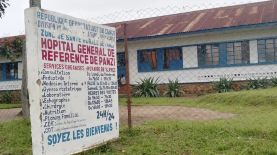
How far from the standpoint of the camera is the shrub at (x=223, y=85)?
1923 centimetres

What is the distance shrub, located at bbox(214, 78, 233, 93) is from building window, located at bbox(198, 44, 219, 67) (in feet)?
4.36

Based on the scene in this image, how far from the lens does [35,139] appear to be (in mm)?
5129

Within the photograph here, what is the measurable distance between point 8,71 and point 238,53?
46.1 ft

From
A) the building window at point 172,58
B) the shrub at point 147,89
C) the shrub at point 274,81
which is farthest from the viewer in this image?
the building window at point 172,58

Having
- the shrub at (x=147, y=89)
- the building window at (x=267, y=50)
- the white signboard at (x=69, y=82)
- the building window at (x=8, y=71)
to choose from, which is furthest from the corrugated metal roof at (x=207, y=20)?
the white signboard at (x=69, y=82)

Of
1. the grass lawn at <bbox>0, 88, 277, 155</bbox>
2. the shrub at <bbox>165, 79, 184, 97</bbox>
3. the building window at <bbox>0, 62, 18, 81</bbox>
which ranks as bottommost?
the grass lawn at <bbox>0, 88, 277, 155</bbox>

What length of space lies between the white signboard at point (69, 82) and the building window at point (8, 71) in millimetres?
20487

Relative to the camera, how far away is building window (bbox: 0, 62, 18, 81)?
26178 mm

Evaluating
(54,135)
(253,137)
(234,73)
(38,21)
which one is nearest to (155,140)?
(253,137)

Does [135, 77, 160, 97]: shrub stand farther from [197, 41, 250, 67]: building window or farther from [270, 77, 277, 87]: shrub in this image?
[270, 77, 277, 87]: shrub

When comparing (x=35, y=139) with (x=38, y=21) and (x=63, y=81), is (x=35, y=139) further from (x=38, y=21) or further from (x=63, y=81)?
(x=38, y=21)

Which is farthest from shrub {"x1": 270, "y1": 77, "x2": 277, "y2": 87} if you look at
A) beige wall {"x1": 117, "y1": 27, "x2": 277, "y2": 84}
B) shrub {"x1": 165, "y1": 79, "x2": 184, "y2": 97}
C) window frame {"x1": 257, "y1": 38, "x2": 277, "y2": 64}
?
shrub {"x1": 165, "y1": 79, "x2": 184, "y2": 97}

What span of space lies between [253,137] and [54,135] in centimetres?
313

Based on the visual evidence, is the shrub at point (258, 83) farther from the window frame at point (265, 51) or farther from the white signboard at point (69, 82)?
the white signboard at point (69, 82)
